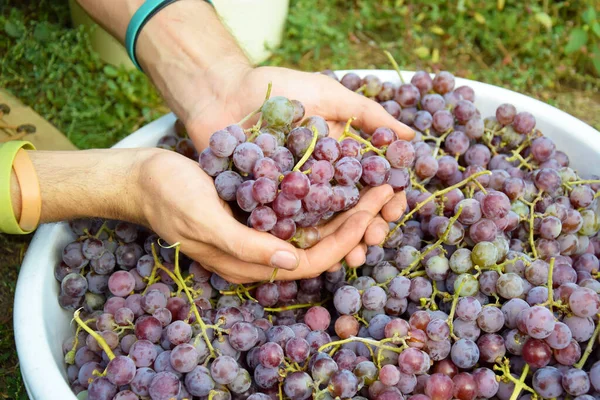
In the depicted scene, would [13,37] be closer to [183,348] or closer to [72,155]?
[72,155]

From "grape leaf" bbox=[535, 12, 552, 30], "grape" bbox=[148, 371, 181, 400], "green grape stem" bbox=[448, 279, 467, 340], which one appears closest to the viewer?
"grape" bbox=[148, 371, 181, 400]

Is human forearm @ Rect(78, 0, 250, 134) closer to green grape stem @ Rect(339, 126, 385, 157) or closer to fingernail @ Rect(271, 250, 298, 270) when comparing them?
green grape stem @ Rect(339, 126, 385, 157)

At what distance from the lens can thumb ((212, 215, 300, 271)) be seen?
1.17 m

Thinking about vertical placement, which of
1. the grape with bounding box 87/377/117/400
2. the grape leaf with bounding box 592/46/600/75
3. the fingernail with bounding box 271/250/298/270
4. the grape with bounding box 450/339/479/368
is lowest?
the grape leaf with bounding box 592/46/600/75

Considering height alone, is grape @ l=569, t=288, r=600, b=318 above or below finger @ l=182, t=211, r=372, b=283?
below

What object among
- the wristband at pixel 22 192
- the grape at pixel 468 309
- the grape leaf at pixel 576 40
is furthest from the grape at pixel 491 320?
the grape leaf at pixel 576 40

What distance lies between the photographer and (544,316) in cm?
116

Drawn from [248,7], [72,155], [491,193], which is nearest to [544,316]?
[491,193]

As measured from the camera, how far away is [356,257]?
1.32m

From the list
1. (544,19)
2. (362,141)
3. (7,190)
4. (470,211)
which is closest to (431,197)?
(470,211)

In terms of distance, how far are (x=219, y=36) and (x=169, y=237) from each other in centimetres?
77

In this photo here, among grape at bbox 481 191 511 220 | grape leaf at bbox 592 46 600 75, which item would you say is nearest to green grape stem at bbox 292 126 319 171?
grape at bbox 481 191 511 220

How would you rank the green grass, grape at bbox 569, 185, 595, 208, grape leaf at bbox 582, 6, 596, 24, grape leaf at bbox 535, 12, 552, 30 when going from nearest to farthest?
grape at bbox 569, 185, 595, 208 → the green grass → grape leaf at bbox 582, 6, 596, 24 → grape leaf at bbox 535, 12, 552, 30

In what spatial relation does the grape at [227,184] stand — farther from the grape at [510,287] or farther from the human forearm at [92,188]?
the grape at [510,287]
